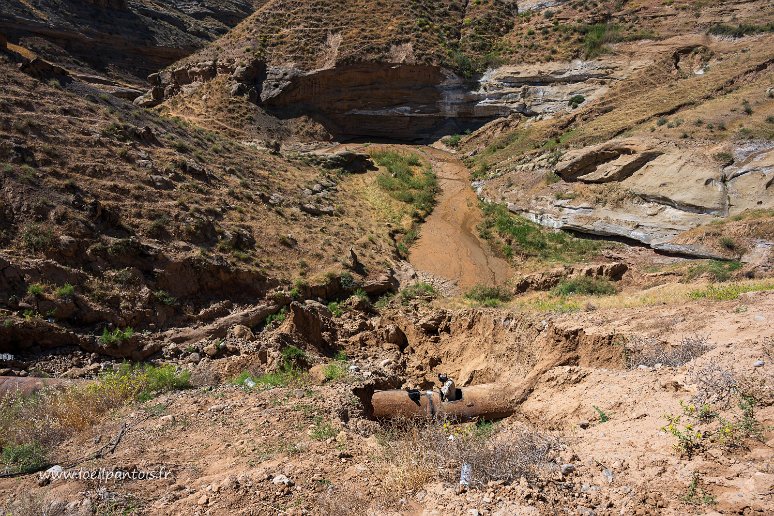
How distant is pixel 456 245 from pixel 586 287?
7.02m

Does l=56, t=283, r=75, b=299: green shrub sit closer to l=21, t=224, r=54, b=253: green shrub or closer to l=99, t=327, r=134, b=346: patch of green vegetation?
l=99, t=327, r=134, b=346: patch of green vegetation

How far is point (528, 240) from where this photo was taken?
19703mm

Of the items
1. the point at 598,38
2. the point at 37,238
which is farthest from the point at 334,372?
the point at 598,38

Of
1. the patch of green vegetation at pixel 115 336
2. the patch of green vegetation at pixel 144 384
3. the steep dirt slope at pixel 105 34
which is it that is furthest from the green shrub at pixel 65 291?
the steep dirt slope at pixel 105 34

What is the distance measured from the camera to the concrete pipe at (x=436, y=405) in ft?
24.4

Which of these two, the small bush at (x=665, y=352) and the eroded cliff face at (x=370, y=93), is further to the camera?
the eroded cliff face at (x=370, y=93)

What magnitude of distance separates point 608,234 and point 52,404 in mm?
18096

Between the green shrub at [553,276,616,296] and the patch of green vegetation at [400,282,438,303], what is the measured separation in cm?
394

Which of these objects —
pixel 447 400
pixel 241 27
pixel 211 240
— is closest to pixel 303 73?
pixel 241 27

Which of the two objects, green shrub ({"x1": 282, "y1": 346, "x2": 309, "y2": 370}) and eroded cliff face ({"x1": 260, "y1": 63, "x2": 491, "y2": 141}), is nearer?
green shrub ({"x1": 282, "y1": 346, "x2": 309, "y2": 370})

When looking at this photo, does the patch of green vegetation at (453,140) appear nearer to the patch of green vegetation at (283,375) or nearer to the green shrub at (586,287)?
the green shrub at (586,287)

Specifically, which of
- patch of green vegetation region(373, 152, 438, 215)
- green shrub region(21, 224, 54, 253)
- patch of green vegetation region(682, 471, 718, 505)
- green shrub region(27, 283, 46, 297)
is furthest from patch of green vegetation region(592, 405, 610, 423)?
patch of green vegetation region(373, 152, 438, 215)

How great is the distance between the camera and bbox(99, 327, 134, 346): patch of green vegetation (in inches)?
385

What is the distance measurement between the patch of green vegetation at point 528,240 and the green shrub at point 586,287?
3.04 m
